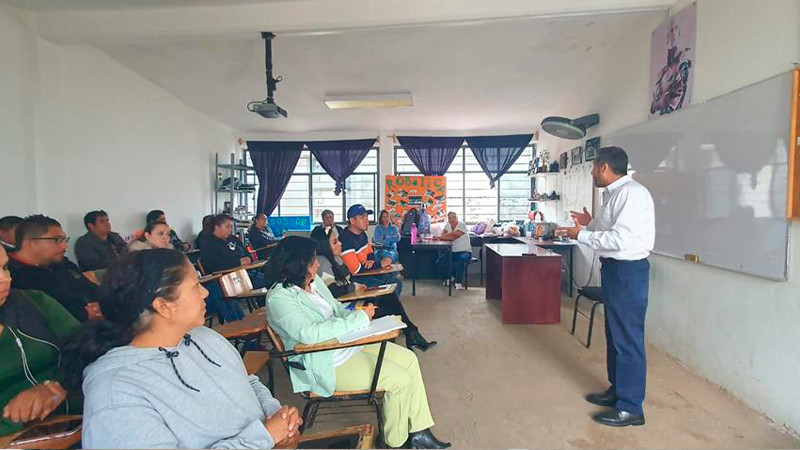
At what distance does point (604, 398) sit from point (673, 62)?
250 centimetres

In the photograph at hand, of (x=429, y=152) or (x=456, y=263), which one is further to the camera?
(x=429, y=152)

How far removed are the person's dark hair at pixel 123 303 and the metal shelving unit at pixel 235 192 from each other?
6156mm

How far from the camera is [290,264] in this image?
181cm

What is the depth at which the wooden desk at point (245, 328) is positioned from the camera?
75.5 inches

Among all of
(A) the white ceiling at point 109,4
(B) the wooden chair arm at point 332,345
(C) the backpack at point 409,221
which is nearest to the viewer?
(B) the wooden chair arm at point 332,345

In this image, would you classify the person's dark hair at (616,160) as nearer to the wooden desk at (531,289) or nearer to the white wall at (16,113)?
the wooden desk at (531,289)

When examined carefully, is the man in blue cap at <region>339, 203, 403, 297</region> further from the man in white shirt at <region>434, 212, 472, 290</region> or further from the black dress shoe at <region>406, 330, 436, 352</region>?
the man in white shirt at <region>434, 212, 472, 290</region>

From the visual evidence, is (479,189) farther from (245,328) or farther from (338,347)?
(338,347)

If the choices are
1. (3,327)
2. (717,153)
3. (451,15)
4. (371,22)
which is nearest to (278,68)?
(371,22)

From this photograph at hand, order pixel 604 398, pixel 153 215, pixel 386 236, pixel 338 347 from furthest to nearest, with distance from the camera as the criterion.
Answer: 1. pixel 386 236
2. pixel 153 215
3. pixel 604 398
4. pixel 338 347

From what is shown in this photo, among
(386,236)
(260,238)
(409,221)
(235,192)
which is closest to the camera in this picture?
(386,236)

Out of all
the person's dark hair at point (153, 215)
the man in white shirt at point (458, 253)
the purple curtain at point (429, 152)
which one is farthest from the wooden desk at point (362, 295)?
the purple curtain at point (429, 152)

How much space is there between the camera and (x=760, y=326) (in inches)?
87.3

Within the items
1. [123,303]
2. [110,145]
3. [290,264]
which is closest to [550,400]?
[290,264]
